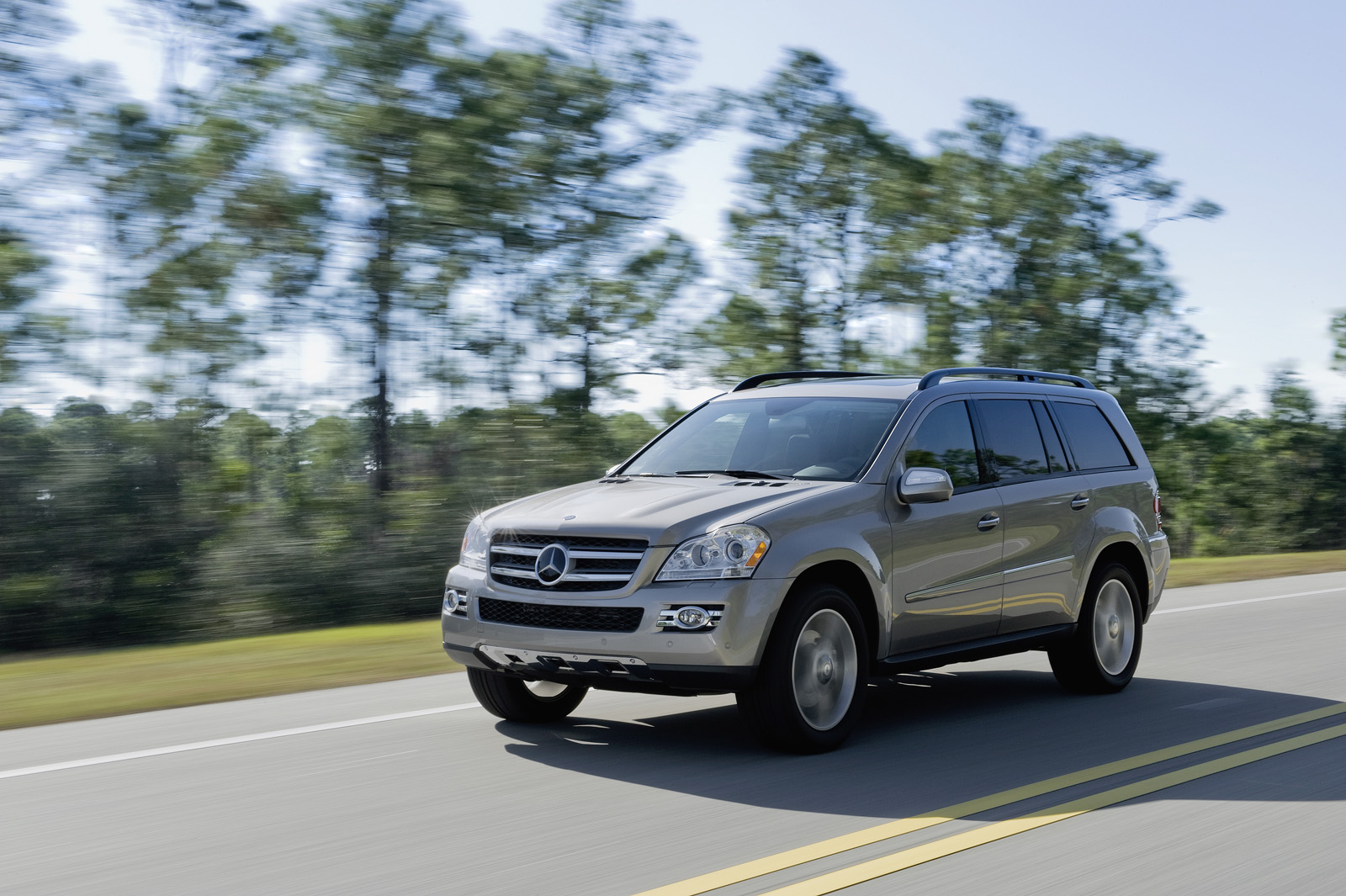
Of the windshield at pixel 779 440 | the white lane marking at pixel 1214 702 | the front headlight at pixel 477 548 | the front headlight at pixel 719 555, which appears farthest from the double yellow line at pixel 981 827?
the front headlight at pixel 477 548

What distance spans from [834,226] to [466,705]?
20.0 meters

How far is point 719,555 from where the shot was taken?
625 cm

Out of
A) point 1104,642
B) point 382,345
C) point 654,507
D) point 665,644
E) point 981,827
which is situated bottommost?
point 981,827

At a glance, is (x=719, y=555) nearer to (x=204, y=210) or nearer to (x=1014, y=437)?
(x=1014, y=437)

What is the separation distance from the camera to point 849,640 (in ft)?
22.2

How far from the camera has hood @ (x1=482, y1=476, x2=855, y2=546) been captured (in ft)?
20.8

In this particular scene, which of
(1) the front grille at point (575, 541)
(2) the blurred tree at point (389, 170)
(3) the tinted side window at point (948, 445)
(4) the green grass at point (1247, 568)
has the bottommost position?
(4) the green grass at point (1247, 568)

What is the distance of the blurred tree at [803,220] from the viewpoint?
2552 centimetres

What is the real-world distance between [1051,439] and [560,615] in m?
3.71

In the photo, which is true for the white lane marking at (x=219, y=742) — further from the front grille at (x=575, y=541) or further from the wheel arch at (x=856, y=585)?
the wheel arch at (x=856, y=585)

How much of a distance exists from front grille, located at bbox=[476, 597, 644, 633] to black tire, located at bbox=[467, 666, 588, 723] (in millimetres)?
619

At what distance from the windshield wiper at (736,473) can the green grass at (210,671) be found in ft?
10.2

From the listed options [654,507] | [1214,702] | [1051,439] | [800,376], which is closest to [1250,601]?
[1214,702]

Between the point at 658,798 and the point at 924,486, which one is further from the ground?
the point at 924,486
